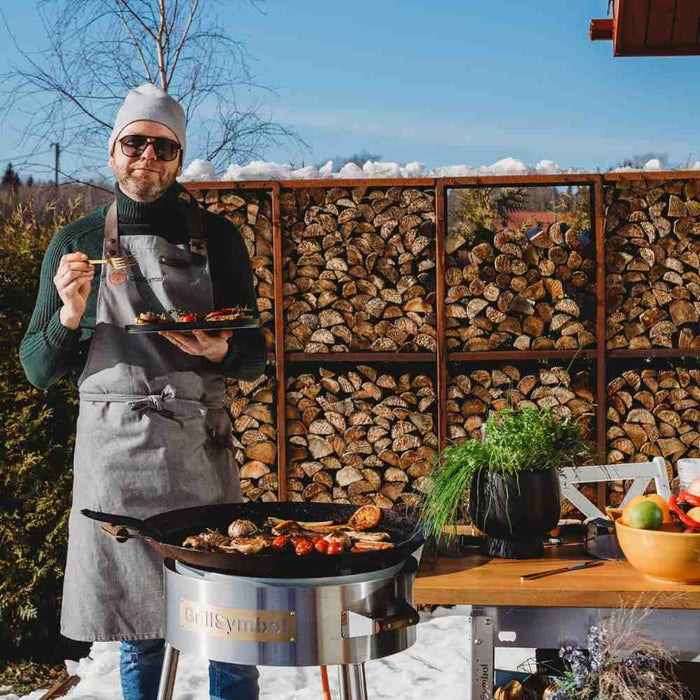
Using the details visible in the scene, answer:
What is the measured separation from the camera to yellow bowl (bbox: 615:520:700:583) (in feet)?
7.02

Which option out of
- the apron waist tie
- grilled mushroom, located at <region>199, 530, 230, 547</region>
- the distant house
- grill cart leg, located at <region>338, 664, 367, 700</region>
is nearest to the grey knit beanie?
the apron waist tie

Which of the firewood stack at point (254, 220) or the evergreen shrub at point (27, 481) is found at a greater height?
the firewood stack at point (254, 220)

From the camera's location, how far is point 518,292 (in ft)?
18.2

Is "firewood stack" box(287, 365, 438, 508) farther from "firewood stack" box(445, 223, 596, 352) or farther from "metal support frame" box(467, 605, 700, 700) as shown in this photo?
"metal support frame" box(467, 605, 700, 700)

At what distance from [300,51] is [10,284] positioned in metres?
15.0

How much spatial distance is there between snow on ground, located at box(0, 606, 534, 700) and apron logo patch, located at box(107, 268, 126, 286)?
6.69 feet

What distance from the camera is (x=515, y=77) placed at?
2439cm

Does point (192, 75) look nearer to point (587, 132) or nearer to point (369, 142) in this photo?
point (369, 142)

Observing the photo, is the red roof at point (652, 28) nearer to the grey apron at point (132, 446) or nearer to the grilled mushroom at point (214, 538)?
the grey apron at point (132, 446)

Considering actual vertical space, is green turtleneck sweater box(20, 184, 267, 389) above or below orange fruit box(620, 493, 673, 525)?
above

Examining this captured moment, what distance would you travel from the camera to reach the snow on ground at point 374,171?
5496mm

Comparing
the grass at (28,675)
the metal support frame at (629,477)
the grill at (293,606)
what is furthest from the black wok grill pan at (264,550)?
the grass at (28,675)

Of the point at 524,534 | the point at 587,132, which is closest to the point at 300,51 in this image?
the point at 587,132

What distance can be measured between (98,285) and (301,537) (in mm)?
1164
